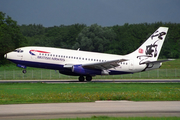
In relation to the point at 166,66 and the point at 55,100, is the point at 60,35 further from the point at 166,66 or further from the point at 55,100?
the point at 55,100

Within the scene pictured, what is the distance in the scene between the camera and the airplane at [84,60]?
40.1 metres

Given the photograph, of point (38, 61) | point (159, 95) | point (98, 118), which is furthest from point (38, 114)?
point (38, 61)

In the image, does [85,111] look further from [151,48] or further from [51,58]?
[151,48]

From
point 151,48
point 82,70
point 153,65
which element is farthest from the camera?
point 151,48

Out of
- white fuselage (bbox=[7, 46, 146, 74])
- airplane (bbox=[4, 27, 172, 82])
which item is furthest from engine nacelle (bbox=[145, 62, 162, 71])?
white fuselage (bbox=[7, 46, 146, 74])

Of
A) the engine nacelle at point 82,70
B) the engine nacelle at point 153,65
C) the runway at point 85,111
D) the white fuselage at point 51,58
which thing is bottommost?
the runway at point 85,111

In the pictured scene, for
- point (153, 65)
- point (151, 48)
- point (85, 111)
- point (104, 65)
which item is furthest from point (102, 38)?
point (85, 111)

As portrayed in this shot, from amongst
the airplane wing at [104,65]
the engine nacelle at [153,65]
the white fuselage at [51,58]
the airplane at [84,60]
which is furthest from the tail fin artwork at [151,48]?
→ the airplane wing at [104,65]

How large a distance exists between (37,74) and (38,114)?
41045mm

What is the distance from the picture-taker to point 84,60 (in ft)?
136

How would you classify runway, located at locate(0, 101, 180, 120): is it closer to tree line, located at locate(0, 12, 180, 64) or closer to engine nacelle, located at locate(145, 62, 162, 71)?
engine nacelle, located at locate(145, 62, 162, 71)

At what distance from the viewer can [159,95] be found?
77.9 ft

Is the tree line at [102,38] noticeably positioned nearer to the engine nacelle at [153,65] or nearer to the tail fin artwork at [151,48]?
the tail fin artwork at [151,48]

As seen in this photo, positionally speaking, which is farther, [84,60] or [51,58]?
[84,60]
